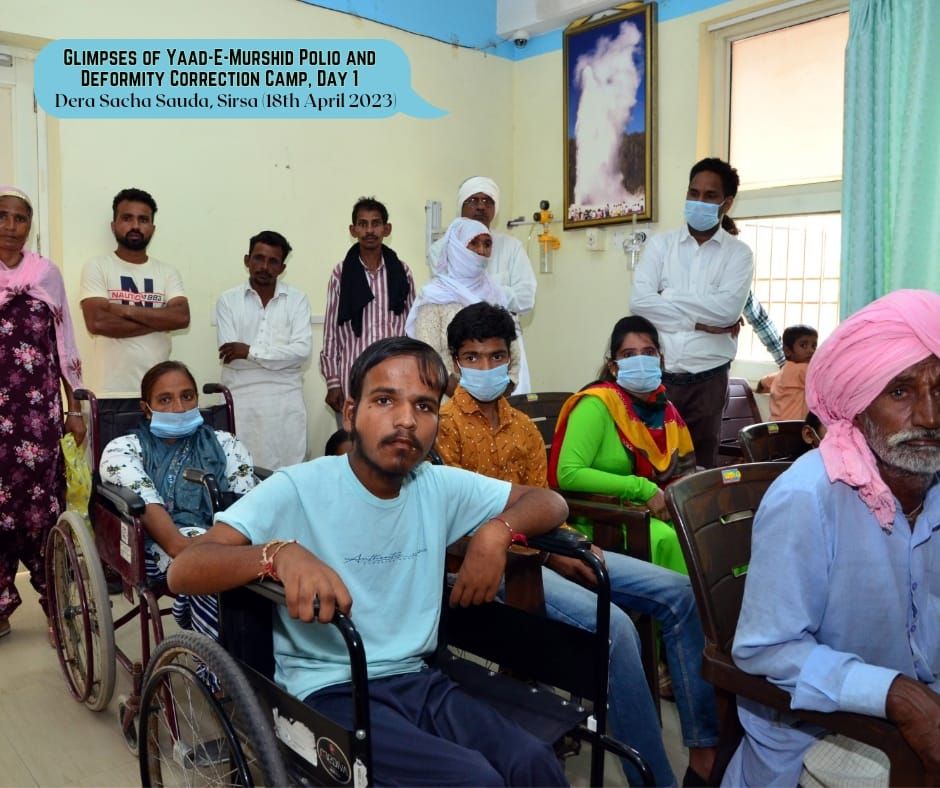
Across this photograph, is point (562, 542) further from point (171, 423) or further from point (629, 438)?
point (171, 423)

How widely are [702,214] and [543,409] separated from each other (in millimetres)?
1113

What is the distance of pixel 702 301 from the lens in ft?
11.1

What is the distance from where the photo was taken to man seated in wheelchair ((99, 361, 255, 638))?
89.4 inches

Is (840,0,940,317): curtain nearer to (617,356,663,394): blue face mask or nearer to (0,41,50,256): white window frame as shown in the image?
(617,356,663,394): blue face mask

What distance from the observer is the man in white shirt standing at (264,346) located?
390cm

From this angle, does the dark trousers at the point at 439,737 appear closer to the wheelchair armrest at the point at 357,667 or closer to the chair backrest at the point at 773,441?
the wheelchair armrest at the point at 357,667

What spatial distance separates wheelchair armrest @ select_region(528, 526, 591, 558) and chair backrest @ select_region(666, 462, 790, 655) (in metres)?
0.18

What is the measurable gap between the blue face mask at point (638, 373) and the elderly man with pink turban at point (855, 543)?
44.5 inches

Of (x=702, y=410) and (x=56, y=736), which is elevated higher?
(x=702, y=410)

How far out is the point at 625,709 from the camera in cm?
176

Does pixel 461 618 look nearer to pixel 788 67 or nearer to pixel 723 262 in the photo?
pixel 723 262

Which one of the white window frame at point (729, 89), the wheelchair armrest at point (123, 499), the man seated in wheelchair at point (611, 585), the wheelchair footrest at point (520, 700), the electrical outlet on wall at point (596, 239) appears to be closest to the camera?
the wheelchair footrest at point (520, 700)

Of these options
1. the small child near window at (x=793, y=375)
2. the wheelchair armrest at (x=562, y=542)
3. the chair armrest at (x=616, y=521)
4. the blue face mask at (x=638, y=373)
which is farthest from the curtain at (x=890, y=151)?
the wheelchair armrest at (x=562, y=542)

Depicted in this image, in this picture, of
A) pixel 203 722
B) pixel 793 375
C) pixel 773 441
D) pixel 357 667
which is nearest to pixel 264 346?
pixel 773 441
